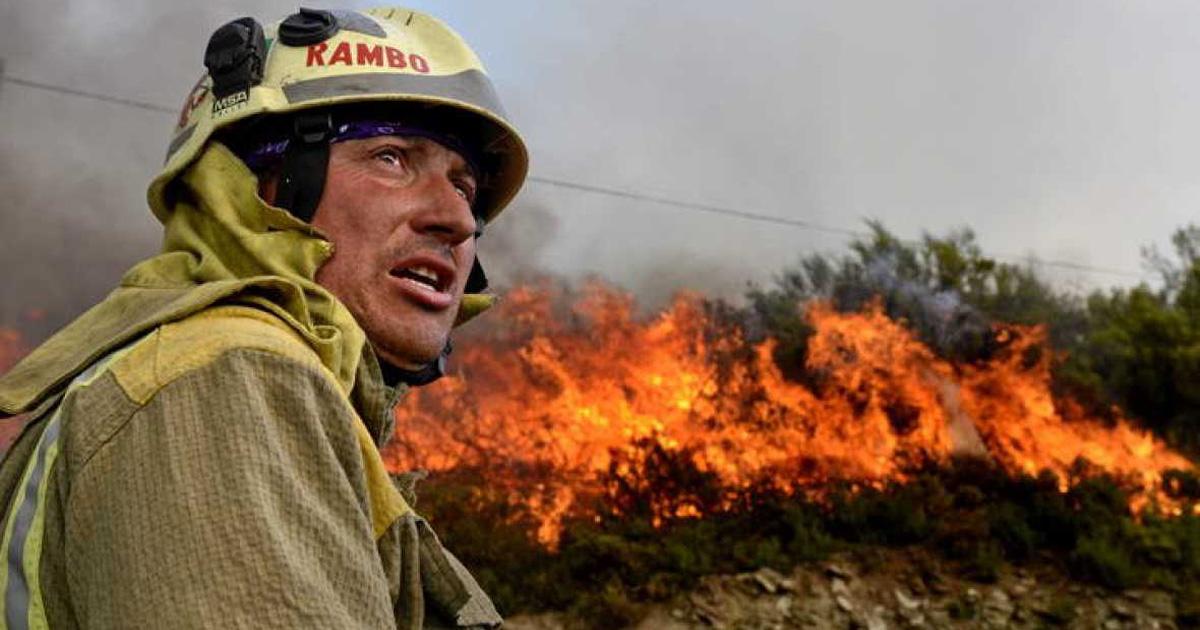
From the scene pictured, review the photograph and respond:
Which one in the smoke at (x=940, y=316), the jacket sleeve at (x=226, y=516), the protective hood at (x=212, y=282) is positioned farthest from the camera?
the smoke at (x=940, y=316)

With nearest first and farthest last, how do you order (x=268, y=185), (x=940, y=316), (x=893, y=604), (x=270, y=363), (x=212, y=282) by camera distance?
(x=270, y=363)
(x=212, y=282)
(x=268, y=185)
(x=893, y=604)
(x=940, y=316)

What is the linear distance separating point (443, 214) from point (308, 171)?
0.27 meters

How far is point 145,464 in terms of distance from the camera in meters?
1.06

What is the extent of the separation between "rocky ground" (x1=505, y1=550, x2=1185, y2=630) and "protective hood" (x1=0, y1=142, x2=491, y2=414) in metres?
11.0

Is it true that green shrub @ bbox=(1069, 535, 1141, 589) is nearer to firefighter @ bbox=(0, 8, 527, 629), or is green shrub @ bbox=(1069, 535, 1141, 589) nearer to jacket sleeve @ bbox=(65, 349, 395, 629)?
firefighter @ bbox=(0, 8, 527, 629)

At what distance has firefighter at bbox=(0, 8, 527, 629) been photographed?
40.9 inches

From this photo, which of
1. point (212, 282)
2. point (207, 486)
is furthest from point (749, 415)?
point (207, 486)

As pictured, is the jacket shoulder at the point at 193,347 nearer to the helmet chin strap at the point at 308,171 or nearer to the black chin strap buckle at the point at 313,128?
the helmet chin strap at the point at 308,171

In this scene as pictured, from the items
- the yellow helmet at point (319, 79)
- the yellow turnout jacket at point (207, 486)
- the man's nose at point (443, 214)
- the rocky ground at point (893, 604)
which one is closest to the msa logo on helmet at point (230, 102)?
the yellow helmet at point (319, 79)

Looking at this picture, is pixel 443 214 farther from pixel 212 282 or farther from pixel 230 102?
pixel 212 282

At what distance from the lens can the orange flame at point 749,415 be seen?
634 inches

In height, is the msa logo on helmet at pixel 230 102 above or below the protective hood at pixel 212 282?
above

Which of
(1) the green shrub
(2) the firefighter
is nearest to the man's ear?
(2) the firefighter

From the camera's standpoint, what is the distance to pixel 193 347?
1.18 m
